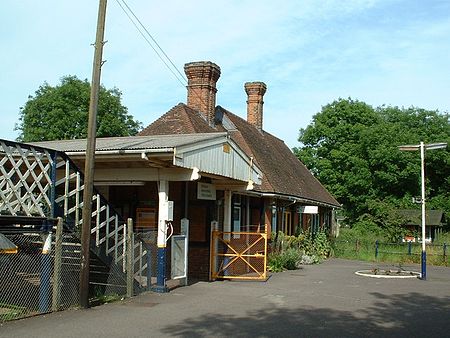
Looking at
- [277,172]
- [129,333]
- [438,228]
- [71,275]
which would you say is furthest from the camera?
[438,228]

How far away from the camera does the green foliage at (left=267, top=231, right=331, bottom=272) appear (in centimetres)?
2136

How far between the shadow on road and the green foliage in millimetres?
8702

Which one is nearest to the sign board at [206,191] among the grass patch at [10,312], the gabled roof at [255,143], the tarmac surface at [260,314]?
the tarmac surface at [260,314]

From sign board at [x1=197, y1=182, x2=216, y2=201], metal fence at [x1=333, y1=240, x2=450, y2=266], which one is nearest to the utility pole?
sign board at [x1=197, y1=182, x2=216, y2=201]

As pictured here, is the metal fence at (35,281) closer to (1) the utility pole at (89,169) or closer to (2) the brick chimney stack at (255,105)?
(1) the utility pole at (89,169)

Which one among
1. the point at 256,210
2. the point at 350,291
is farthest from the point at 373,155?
the point at 350,291

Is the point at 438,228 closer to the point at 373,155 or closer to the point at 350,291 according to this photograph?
the point at 373,155

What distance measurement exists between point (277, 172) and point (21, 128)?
30.7m

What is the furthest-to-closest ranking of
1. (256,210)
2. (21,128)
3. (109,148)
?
(21,128) → (256,210) → (109,148)

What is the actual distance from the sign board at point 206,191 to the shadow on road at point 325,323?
503 cm

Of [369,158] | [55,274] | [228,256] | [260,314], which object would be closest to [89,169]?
[55,274]

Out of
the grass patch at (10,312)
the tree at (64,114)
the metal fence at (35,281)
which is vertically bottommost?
the grass patch at (10,312)

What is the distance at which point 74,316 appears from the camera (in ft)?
33.9

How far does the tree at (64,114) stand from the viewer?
4606cm
